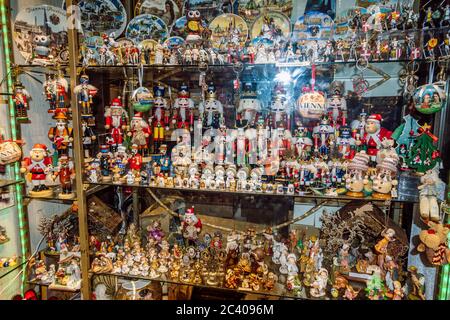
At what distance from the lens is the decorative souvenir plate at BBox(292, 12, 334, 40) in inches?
69.8

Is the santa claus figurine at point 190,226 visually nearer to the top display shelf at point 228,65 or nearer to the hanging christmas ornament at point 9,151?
the top display shelf at point 228,65

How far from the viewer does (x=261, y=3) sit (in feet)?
6.26

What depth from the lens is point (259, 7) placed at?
1.91 meters

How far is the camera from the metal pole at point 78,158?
1686 mm

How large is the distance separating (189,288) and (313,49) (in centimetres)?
160

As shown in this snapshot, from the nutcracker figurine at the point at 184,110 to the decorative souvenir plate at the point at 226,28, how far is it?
34 centimetres

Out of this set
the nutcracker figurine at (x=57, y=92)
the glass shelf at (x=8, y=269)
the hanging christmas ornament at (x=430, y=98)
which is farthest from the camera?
the glass shelf at (x=8, y=269)

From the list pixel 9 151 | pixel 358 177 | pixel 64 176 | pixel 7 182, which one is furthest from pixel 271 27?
pixel 7 182


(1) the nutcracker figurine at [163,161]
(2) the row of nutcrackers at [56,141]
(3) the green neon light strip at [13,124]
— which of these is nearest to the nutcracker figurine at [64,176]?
(2) the row of nutcrackers at [56,141]

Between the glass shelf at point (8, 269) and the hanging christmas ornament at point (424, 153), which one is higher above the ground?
the hanging christmas ornament at point (424, 153)

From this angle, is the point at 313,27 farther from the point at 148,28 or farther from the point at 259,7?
the point at 148,28

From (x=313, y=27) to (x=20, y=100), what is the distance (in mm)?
1707

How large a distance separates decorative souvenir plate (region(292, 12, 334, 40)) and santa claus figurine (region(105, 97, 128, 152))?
1.09 m
